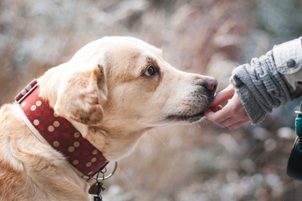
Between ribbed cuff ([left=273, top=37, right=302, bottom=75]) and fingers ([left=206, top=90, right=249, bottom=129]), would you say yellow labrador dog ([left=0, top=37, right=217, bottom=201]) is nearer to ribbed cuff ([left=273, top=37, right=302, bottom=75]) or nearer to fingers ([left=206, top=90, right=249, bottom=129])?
fingers ([left=206, top=90, right=249, bottom=129])

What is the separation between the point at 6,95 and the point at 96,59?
1.15 meters

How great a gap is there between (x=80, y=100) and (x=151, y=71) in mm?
291

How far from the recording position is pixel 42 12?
8.14ft

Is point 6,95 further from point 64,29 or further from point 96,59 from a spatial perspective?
point 96,59

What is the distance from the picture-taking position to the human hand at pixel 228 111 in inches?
59.2

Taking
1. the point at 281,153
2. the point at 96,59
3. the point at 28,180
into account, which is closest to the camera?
the point at 28,180

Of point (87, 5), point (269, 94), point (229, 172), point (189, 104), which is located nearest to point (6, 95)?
point (87, 5)

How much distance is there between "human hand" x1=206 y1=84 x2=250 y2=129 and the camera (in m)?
1.50

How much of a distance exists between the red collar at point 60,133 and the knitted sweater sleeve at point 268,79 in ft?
1.41

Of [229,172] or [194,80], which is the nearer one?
[194,80]

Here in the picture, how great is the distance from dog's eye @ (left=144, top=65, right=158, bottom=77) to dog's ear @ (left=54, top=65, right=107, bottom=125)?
0.20 meters

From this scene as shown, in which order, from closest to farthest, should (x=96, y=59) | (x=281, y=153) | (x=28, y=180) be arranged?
(x=28, y=180) < (x=96, y=59) < (x=281, y=153)

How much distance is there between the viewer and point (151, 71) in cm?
155

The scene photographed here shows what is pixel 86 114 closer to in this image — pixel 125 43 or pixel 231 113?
pixel 125 43
